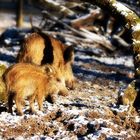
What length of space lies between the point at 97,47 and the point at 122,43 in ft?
2.99

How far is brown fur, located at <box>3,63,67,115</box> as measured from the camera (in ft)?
24.8

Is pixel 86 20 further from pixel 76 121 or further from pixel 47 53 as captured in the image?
pixel 76 121

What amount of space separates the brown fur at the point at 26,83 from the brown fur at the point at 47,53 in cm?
141

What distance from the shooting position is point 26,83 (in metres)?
7.64

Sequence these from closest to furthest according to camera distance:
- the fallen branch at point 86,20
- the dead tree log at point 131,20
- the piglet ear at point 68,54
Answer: the dead tree log at point 131,20, the piglet ear at point 68,54, the fallen branch at point 86,20

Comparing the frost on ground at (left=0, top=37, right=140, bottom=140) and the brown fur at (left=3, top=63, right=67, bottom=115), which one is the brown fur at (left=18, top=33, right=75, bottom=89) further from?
the brown fur at (left=3, top=63, right=67, bottom=115)

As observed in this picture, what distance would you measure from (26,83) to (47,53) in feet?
7.47

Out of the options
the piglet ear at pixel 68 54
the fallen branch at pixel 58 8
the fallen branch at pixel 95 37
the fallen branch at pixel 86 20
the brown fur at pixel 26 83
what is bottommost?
the brown fur at pixel 26 83

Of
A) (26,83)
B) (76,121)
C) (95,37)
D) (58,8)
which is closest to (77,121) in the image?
(76,121)

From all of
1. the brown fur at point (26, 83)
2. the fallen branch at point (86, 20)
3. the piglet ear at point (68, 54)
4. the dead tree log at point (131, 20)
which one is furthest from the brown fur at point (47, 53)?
the fallen branch at point (86, 20)

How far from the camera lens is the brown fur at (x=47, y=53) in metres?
9.69

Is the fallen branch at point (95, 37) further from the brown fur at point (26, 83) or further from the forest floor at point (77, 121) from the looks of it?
the brown fur at point (26, 83)

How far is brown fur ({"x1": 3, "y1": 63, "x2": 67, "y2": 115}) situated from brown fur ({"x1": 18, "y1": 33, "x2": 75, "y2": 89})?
4.63 feet

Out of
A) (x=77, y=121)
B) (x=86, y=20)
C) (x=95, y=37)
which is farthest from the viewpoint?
(x=86, y=20)
